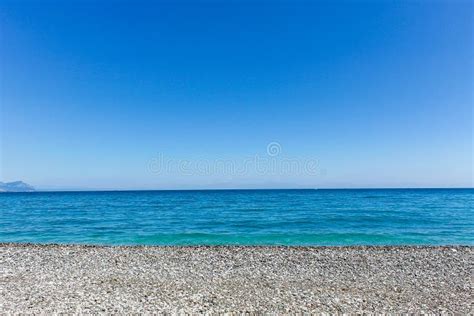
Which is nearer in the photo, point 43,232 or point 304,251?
point 304,251

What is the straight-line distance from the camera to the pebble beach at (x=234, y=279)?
6.35 m

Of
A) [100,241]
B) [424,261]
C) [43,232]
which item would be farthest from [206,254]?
[43,232]

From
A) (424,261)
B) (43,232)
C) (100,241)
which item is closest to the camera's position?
(424,261)

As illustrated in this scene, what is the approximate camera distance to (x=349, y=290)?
7.36m

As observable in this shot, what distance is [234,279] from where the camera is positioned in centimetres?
823

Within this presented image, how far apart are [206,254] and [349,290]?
5276 millimetres

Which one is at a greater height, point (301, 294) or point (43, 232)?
point (301, 294)

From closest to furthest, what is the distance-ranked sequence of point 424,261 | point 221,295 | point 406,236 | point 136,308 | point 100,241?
point 136,308 < point 221,295 < point 424,261 < point 100,241 < point 406,236

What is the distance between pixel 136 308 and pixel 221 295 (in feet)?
6.05

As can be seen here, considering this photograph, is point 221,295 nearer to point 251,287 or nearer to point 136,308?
point 251,287

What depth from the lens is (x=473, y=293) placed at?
729cm

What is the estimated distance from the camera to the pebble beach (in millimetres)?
6348

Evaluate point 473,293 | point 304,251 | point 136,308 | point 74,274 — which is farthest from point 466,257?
point 74,274

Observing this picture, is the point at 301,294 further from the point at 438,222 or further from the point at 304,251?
the point at 438,222
